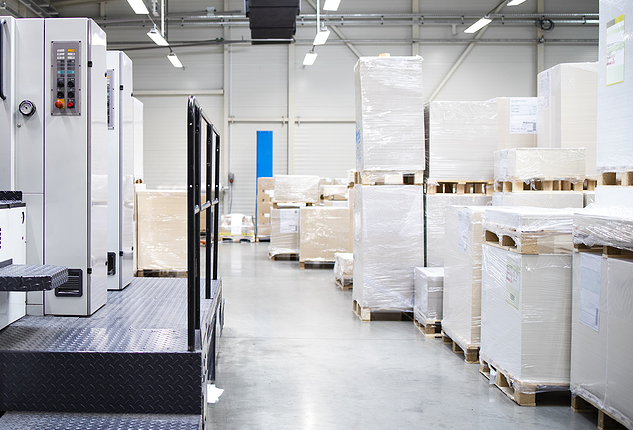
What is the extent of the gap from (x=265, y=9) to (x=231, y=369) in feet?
17.2

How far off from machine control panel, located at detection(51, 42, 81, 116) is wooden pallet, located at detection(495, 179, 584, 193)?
3.81 m

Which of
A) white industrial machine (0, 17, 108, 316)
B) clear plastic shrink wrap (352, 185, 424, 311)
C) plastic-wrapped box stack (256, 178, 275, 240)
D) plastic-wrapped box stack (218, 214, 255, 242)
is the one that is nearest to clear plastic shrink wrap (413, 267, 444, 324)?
clear plastic shrink wrap (352, 185, 424, 311)

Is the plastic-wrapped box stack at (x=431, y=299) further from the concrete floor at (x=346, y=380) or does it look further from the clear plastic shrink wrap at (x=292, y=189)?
the clear plastic shrink wrap at (x=292, y=189)

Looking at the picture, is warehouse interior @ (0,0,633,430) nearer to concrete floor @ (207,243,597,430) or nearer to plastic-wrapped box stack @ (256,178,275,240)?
concrete floor @ (207,243,597,430)

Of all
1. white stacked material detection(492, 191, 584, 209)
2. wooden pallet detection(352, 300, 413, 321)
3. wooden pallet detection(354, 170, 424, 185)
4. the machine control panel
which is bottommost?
wooden pallet detection(352, 300, 413, 321)

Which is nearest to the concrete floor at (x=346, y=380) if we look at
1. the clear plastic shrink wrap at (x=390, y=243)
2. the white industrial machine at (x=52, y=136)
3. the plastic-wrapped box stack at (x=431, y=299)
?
the plastic-wrapped box stack at (x=431, y=299)

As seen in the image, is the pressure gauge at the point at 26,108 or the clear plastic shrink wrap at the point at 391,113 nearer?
the pressure gauge at the point at 26,108

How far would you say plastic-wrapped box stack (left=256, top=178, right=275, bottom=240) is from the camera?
41.0ft

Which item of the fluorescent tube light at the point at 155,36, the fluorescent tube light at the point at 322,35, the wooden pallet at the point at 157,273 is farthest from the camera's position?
the fluorescent tube light at the point at 155,36

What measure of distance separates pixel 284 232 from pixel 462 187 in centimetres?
485

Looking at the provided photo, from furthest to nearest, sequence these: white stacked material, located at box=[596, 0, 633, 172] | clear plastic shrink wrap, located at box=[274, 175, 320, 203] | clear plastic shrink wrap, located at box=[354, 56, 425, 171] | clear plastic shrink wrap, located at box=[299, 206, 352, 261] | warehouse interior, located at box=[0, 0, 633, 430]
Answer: clear plastic shrink wrap, located at box=[274, 175, 320, 203]
clear plastic shrink wrap, located at box=[299, 206, 352, 261]
clear plastic shrink wrap, located at box=[354, 56, 425, 171]
white stacked material, located at box=[596, 0, 633, 172]
warehouse interior, located at box=[0, 0, 633, 430]

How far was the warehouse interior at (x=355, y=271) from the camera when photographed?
96.8 inches

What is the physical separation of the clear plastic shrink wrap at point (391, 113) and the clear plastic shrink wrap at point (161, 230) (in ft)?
10.1

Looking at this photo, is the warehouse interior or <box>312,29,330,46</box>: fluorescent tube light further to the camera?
<box>312,29,330,46</box>: fluorescent tube light
